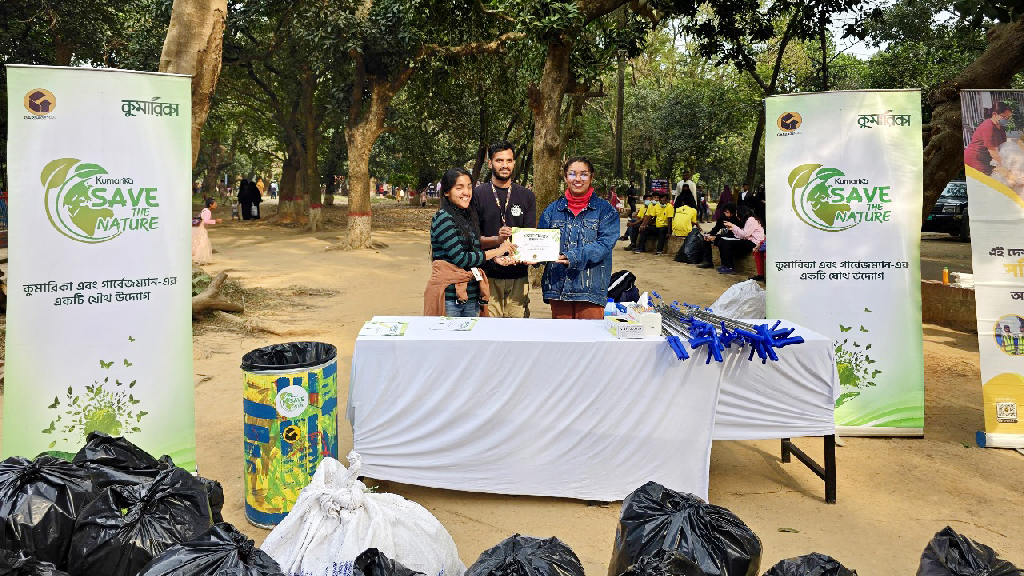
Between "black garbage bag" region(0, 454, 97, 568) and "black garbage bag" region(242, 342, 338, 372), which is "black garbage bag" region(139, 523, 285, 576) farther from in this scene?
"black garbage bag" region(242, 342, 338, 372)

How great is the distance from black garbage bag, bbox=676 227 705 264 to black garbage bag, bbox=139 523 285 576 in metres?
13.7

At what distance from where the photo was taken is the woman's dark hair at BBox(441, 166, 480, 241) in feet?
16.6

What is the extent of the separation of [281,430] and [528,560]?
188 cm

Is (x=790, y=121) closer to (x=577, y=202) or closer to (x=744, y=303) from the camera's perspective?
(x=577, y=202)

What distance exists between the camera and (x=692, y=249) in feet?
50.3

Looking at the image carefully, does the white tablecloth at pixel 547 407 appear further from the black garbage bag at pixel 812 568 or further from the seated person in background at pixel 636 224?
the seated person in background at pixel 636 224

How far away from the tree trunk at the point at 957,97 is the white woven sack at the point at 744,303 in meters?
2.68

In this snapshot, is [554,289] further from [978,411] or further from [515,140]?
[515,140]

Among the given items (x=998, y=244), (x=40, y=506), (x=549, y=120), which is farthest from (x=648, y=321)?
(x=549, y=120)

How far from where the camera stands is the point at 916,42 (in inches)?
771

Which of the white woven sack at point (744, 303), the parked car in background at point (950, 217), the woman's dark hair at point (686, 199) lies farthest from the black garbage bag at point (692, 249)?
the white woven sack at point (744, 303)

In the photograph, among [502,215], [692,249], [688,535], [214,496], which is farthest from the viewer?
[692,249]

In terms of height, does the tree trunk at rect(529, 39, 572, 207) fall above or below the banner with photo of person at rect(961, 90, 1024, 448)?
above

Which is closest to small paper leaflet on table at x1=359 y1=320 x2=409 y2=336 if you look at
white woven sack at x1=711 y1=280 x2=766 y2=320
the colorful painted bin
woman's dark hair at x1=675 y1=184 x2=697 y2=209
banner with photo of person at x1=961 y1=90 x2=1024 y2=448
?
the colorful painted bin
